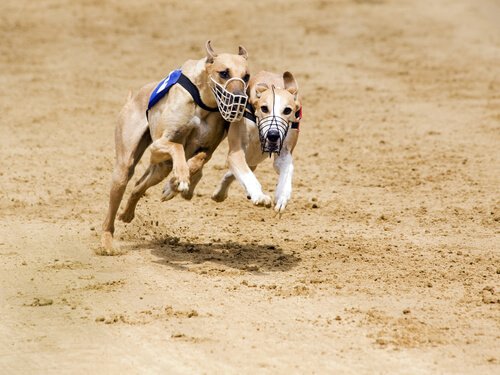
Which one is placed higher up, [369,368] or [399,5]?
[399,5]

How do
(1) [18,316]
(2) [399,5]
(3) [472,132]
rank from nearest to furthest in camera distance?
1. (1) [18,316]
2. (3) [472,132]
3. (2) [399,5]

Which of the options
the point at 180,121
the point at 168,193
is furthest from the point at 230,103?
the point at 168,193

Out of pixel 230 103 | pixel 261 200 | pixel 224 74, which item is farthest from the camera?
pixel 224 74

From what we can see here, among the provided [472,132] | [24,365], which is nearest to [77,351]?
[24,365]

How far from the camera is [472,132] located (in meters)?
12.2

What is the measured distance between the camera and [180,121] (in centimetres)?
765

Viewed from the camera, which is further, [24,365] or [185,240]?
[185,240]

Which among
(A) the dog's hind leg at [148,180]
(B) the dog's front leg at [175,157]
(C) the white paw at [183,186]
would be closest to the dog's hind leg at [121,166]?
(A) the dog's hind leg at [148,180]

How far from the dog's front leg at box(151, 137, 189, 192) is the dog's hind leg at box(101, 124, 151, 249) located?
16.9 inches

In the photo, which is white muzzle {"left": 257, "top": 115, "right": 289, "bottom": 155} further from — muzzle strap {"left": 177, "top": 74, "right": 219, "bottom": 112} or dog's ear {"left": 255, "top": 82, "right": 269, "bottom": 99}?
muzzle strap {"left": 177, "top": 74, "right": 219, "bottom": 112}

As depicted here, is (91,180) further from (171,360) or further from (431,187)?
(171,360)

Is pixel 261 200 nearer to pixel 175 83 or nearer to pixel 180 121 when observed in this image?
pixel 180 121

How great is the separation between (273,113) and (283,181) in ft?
1.74

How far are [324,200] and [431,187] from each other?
44.7 inches
